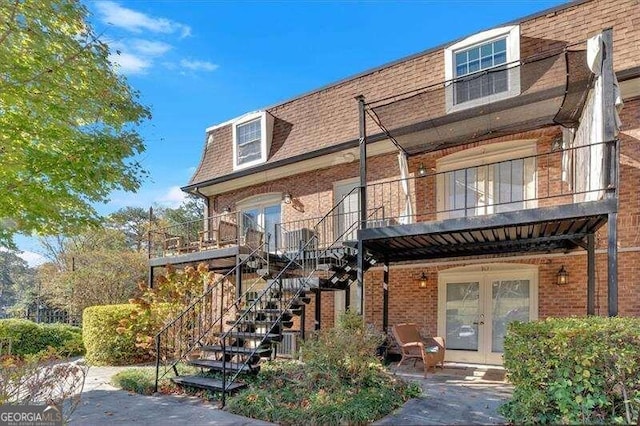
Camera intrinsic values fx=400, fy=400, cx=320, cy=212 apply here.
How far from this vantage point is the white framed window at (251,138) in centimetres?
1197

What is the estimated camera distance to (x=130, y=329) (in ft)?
33.0

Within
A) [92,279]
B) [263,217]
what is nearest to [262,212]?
[263,217]

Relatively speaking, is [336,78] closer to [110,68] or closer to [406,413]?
[110,68]

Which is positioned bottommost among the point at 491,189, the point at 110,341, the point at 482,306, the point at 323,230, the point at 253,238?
the point at 110,341

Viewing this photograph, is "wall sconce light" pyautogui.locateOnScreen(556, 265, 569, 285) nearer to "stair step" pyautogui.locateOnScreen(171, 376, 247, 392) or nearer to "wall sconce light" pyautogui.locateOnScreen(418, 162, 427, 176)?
"wall sconce light" pyautogui.locateOnScreen(418, 162, 427, 176)

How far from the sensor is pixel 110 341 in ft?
34.9

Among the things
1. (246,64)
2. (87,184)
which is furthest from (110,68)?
(246,64)

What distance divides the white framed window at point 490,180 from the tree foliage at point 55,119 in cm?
630

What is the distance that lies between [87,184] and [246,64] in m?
6.49

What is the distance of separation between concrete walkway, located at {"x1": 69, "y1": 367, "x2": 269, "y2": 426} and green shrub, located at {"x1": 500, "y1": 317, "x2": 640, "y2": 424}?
3.36 metres

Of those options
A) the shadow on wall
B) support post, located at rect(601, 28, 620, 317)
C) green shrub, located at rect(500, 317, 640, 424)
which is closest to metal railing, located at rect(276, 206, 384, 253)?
the shadow on wall

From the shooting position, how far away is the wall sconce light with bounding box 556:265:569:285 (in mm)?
7863

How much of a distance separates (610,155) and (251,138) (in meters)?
9.40
